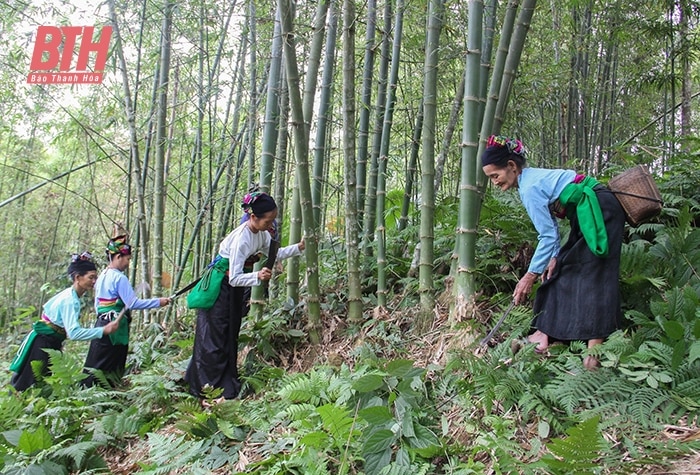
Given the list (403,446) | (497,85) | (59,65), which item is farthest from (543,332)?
(59,65)

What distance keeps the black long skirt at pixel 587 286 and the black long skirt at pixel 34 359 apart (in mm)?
3422

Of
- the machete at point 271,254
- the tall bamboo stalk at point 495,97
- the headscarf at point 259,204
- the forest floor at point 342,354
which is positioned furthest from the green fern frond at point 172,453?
the tall bamboo stalk at point 495,97

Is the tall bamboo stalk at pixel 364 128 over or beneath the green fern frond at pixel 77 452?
over

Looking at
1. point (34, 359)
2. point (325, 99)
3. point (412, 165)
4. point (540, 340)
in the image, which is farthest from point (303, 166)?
point (34, 359)

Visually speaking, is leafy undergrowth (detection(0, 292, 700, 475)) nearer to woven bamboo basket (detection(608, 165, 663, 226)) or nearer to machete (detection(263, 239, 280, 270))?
woven bamboo basket (detection(608, 165, 663, 226))

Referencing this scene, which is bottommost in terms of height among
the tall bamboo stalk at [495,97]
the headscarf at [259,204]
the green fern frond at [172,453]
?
the green fern frond at [172,453]

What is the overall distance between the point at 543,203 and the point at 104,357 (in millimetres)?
3197

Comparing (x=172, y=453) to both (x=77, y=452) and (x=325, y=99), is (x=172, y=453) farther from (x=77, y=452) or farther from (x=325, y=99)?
(x=325, y=99)

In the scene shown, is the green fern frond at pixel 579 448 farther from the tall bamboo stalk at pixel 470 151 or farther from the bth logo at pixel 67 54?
the bth logo at pixel 67 54

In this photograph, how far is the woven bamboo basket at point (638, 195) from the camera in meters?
2.36

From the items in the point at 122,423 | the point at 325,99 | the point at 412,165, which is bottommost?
the point at 122,423

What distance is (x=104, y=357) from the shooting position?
381 cm

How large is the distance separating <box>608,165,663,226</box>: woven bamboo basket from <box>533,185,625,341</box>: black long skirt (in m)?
0.04

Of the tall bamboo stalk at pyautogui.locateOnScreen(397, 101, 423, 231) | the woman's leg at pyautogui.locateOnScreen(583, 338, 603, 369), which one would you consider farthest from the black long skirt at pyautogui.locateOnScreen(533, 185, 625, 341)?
the tall bamboo stalk at pyautogui.locateOnScreen(397, 101, 423, 231)
